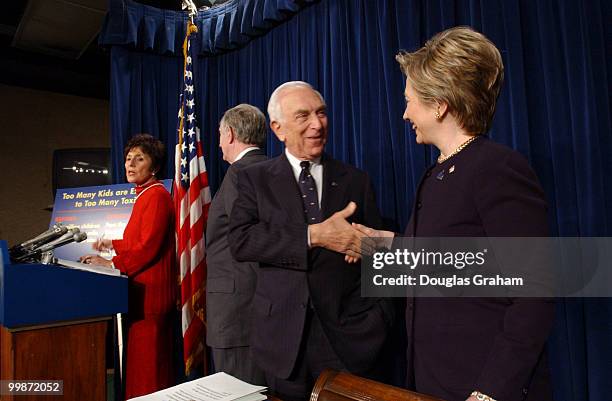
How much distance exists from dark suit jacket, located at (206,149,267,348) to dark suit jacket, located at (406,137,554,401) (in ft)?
3.15

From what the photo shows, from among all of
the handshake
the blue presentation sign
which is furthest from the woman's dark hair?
the handshake

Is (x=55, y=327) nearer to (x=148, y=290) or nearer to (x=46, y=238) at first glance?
(x=46, y=238)

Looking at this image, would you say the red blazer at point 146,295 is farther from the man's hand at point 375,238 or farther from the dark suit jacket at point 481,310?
the dark suit jacket at point 481,310

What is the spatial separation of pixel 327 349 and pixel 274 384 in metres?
0.21

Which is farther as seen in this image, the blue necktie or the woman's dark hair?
the woman's dark hair

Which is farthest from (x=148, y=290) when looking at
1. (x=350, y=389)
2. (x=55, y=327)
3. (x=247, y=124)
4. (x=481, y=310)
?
(x=481, y=310)

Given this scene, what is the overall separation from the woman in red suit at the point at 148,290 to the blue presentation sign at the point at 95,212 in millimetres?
459

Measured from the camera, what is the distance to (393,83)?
2.07 m

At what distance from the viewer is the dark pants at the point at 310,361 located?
1.33 m

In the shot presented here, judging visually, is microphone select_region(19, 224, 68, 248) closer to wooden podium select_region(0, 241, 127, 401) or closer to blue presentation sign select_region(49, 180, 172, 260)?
wooden podium select_region(0, 241, 127, 401)

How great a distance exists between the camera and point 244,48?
3240 mm

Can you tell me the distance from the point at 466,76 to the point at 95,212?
2722 millimetres

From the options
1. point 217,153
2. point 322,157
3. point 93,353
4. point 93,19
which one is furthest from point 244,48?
point 93,353

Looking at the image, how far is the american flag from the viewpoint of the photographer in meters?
2.50
